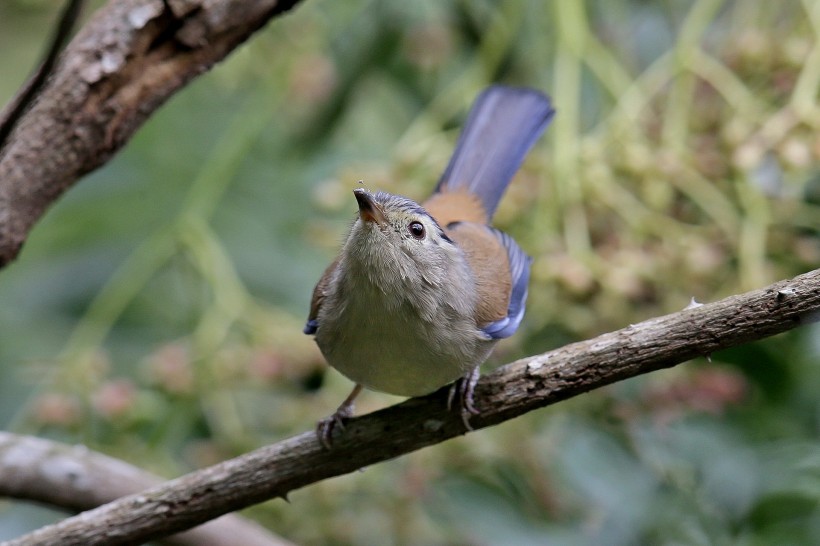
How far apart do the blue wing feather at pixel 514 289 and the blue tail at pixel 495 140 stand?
230 mm

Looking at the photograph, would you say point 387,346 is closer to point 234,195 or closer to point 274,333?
point 274,333

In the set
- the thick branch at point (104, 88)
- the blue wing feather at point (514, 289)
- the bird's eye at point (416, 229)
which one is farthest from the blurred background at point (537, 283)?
the thick branch at point (104, 88)

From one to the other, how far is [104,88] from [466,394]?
1.19m

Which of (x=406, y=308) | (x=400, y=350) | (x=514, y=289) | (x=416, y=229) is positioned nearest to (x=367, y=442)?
(x=400, y=350)

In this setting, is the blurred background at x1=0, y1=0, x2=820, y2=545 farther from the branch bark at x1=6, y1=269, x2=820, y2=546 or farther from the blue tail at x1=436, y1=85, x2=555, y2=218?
the branch bark at x1=6, y1=269, x2=820, y2=546

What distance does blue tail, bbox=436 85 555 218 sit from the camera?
3346 millimetres

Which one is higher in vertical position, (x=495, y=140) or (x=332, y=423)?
(x=495, y=140)

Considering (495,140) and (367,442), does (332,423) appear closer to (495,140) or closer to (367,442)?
(367,442)

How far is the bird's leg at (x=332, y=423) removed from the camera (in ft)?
8.11

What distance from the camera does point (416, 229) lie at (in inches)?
102

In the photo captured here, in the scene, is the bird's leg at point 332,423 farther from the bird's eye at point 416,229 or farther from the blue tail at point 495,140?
the blue tail at point 495,140

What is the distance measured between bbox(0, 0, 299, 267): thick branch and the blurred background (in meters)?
0.67

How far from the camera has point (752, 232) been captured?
2.83 m

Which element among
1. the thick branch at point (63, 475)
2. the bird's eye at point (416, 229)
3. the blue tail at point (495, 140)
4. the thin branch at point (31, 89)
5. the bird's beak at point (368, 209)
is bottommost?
the thick branch at point (63, 475)
